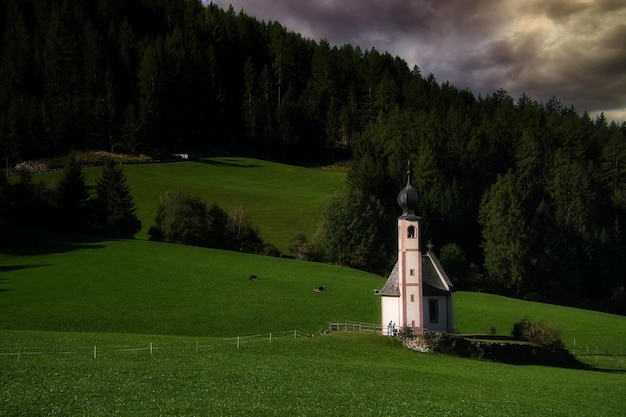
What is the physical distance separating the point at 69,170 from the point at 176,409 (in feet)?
223

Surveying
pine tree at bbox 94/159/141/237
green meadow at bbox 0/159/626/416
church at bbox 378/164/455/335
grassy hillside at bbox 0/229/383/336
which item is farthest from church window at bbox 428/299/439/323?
pine tree at bbox 94/159/141/237

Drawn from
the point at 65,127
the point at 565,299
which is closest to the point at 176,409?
the point at 565,299

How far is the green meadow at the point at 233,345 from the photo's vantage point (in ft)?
76.0

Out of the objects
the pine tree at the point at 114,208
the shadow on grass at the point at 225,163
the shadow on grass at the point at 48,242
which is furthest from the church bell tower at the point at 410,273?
the shadow on grass at the point at 225,163

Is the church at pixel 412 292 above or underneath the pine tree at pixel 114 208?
underneath

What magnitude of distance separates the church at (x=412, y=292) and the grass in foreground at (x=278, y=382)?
5.28 meters

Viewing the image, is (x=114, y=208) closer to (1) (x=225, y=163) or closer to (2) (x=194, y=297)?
(2) (x=194, y=297)

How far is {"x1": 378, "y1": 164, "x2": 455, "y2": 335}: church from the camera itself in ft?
150

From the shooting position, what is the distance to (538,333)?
46562mm

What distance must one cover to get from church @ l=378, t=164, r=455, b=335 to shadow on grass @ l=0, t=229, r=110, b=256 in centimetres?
3913

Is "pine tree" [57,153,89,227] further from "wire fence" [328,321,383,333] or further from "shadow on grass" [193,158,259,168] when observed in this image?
"wire fence" [328,321,383,333]

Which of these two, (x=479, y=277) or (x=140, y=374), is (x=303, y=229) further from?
(x=140, y=374)

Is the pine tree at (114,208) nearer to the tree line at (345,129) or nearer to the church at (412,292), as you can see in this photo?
the tree line at (345,129)

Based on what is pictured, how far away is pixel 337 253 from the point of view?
81188 mm
